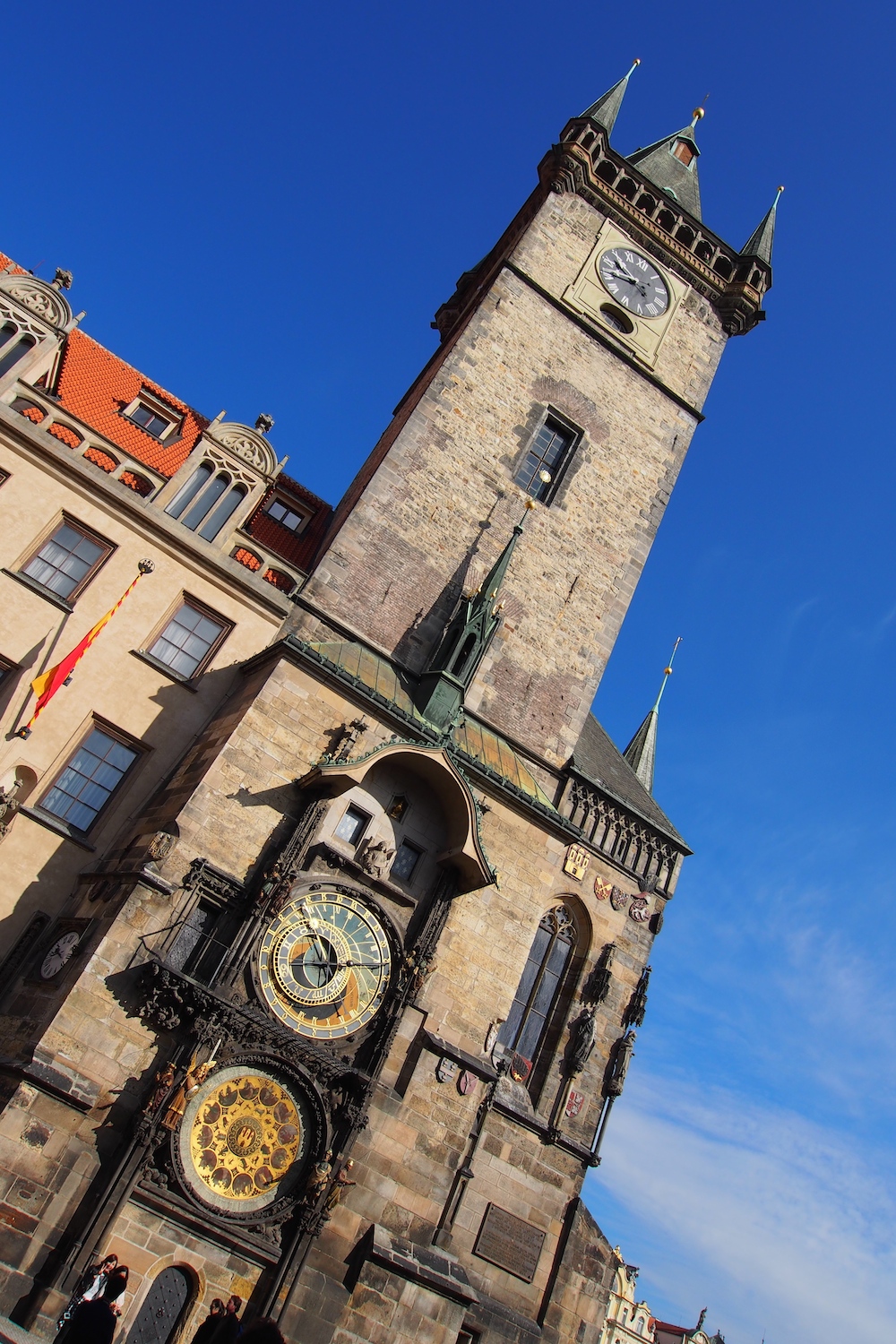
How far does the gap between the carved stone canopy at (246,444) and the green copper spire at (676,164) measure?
16.6 meters

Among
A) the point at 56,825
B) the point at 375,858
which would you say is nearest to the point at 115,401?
the point at 56,825

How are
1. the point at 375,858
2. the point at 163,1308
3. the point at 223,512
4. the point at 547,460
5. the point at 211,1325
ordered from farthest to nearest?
the point at 547,460
the point at 223,512
the point at 375,858
the point at 163,1308
the point at 211,1325

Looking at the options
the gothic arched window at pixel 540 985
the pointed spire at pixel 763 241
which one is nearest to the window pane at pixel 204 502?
the gothic arched window at pixel 540 985

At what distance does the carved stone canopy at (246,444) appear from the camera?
15898mm

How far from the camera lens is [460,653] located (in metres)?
15.1

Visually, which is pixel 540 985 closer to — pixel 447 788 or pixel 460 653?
pixel 447 788

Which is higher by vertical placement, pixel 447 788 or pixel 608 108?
pixel 608 108

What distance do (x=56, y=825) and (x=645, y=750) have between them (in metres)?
13.1

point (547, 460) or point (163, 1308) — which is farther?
point (547, 460)

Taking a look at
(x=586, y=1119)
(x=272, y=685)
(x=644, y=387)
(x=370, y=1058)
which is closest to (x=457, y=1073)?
(x=370, y=1058)

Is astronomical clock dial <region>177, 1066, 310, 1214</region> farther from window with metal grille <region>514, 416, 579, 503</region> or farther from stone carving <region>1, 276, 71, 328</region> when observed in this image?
window with metal grille <region>514, 416, 579, 503</region>

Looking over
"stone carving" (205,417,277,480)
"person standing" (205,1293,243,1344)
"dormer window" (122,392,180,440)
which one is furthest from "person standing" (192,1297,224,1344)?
"dormer window" (122,392,180,440)

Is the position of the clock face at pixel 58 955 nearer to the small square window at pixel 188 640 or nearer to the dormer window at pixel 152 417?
the small square window at pixel 188 640

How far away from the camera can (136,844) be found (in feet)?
38.4
